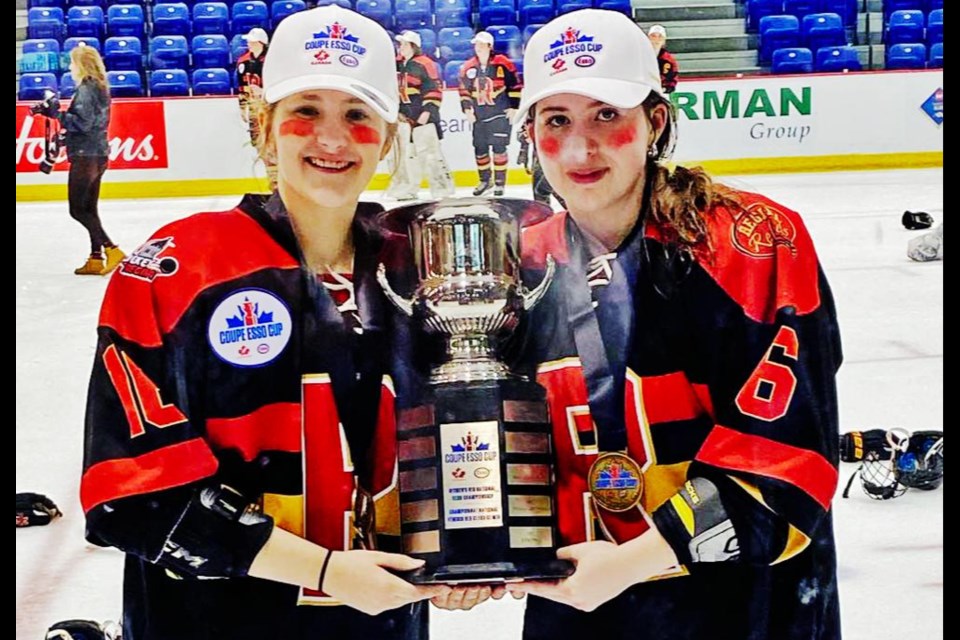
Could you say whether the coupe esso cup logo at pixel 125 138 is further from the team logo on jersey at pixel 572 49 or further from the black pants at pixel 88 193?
the team logo on jersey at pixel 572 49

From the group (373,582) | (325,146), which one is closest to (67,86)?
(325,146)

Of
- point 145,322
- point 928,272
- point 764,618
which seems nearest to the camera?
point 145,322

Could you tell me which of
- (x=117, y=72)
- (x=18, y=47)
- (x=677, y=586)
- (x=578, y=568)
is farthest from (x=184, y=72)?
(x=677, y=586)

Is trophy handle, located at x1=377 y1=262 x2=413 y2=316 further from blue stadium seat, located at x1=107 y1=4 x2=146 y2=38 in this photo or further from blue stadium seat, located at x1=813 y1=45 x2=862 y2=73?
blue stadium seat, located at x1=813 y1=45 x2=862 y2=73

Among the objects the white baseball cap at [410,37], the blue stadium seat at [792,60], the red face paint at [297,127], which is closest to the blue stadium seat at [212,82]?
the red face paint at [297,127]

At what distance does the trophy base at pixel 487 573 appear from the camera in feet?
4.92

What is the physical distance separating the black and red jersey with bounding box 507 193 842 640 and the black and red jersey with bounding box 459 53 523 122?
0.16 metres

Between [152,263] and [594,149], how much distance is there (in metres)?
0.55

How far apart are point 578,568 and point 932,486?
55cm

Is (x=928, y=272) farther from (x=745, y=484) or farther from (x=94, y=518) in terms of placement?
(x=94, y=518)

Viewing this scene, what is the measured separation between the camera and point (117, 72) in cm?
161

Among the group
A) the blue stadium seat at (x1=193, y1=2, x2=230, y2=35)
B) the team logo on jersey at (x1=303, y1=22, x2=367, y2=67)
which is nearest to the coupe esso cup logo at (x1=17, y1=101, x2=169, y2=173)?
the blue stadium seat at (x1=193, y1=2, x2=230, y2=35)

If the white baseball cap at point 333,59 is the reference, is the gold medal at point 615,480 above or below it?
below

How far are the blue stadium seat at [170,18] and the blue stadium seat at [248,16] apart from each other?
0.21ft
